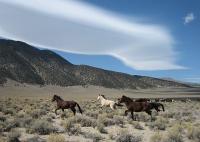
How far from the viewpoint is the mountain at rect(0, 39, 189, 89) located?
12581 cm

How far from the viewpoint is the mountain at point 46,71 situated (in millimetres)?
125812

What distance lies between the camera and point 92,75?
15038cm

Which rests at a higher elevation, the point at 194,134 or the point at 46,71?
the point at 46,71

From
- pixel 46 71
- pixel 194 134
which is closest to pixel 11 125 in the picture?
pixel 194 134

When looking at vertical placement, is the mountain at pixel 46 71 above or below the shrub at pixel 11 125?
above

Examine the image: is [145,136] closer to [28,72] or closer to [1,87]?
[1,87]

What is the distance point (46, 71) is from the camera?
138 m

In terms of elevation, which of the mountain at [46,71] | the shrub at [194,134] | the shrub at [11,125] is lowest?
the shrub at [11,125]

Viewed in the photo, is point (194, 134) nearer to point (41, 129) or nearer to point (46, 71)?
point (41, 129)

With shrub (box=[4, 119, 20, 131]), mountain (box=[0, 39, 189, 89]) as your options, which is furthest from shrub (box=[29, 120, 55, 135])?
mountain (box=[0, 39, 189, 89])

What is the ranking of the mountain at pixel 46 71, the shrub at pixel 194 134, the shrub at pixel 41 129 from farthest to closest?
1. the mountain at pixel 46 71
2. the shrub at pixel 41 129
3. the shrub at pixel 194 134

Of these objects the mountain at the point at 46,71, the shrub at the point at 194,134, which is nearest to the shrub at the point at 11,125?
the shrub at the point at 194,134

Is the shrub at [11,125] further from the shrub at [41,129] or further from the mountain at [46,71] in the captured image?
the mountain at [46,71]

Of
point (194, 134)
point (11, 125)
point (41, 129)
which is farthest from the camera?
point (11, 125)
